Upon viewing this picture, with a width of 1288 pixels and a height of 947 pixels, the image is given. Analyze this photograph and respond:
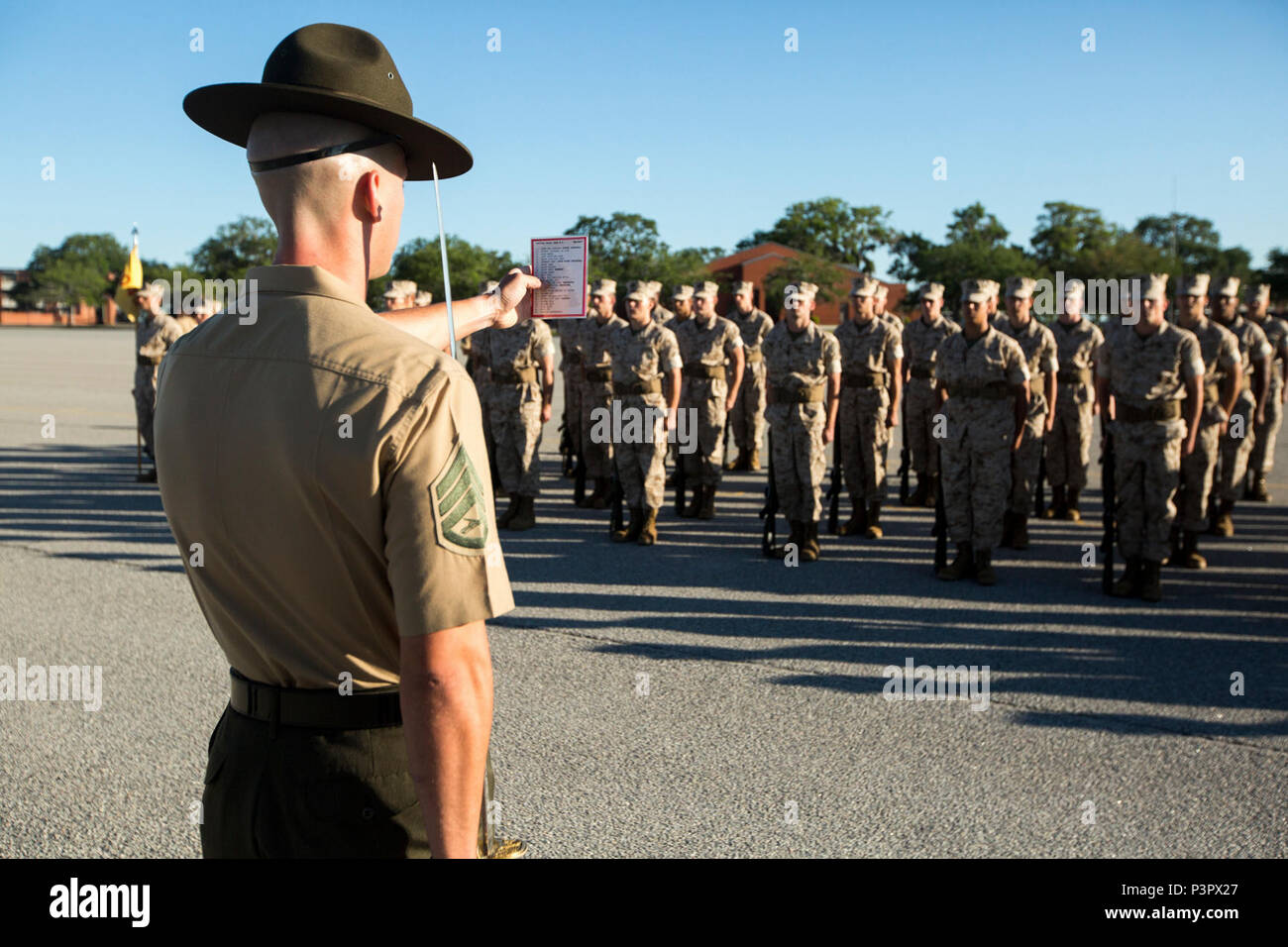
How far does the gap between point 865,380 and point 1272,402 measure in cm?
531

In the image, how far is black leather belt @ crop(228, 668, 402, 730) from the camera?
5.59 ft

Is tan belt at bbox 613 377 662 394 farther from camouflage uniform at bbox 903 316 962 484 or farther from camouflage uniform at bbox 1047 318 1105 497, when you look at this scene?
camouflage uniform at bbox 1047 318 1105 497

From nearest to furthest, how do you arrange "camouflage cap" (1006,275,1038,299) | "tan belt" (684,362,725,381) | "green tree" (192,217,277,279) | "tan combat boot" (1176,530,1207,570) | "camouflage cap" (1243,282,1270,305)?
"tan combat boot" (1176,530,1207,570) → "camouflage cap" (1006,275,1038,299) → "camouflage cap" (1243,282,1270,305) → "tan belt" (684,362,725,381) → "green tree" (192,217,277,279)

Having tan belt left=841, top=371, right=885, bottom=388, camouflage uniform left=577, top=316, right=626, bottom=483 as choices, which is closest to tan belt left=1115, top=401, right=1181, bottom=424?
tan belt left=841, top=371, right=885, bottom=388

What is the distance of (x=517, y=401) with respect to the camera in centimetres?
1079

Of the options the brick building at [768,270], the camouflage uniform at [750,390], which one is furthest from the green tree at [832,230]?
the camouflage uniform at [750,390]

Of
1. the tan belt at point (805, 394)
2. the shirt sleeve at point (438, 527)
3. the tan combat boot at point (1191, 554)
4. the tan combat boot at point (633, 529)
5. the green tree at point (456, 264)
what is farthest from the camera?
the green tree at point (456, 264)

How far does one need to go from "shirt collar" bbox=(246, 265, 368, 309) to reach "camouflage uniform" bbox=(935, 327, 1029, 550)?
281 inches

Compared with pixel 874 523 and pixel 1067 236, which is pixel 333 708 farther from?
pixel 1067 236

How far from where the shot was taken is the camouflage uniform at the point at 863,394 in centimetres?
1032

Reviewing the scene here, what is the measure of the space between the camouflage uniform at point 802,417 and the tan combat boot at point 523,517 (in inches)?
99.7

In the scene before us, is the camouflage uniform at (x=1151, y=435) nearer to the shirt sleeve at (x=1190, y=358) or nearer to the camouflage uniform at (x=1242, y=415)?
the shirt sleeve at (x=1190, y=358)

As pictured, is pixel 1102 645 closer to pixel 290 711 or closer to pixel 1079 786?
pixel 1079 786

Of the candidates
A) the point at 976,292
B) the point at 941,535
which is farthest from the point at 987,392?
the point at 941,535
